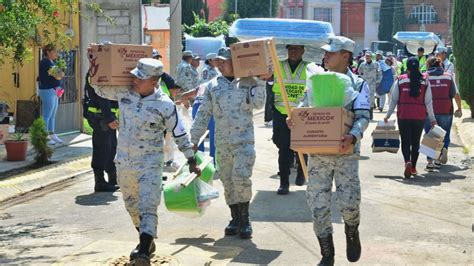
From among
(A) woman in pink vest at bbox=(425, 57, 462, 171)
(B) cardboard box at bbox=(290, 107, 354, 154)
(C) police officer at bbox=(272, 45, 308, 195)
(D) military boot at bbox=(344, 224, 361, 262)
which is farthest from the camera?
(A) woman in pink vest at bbox=(425, 57, 462, 171)

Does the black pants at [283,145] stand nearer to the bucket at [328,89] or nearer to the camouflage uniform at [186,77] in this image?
the bucket at [328,89]

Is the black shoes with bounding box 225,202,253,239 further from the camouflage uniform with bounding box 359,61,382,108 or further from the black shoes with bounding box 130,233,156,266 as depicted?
the camouflage uniform with bounding box 359,61,382,108

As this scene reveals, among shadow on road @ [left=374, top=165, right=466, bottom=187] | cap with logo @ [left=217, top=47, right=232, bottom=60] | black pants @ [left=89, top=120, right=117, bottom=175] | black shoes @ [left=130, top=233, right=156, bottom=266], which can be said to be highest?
cap with logo @ [left=217, top=47, right=232, bottom=60]

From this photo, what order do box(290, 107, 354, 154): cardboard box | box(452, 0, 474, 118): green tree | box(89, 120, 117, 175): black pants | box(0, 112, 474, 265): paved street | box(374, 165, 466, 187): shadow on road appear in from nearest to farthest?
box(290, 107, 354, 154): cardboard box
box(0, 112, 474, 265): paved street
box(89, 120, 117, 175): black pants
box(374, 165, 466, 187): shadow on road
box(452, 0, 474, 118): green tree

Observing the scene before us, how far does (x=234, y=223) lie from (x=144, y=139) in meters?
1.70

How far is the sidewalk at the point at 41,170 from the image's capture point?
1013 cm

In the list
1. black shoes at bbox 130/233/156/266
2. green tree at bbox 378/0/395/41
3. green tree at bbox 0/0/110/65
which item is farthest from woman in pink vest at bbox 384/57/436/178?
green tree at bbox 378/0/395/41

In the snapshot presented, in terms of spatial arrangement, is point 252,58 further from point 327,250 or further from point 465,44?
point 465,44

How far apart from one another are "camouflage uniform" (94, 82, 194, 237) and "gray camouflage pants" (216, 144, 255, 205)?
113cm

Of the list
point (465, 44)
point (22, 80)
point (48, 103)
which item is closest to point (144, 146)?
point (48, 103)

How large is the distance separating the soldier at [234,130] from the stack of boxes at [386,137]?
16.6 ft

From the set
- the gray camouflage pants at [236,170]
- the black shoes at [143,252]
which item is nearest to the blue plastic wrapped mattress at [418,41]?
the gray camouflage pants at [236,170]

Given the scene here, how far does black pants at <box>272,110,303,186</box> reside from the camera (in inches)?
382

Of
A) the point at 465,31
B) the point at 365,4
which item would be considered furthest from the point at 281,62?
the point at 365,4
